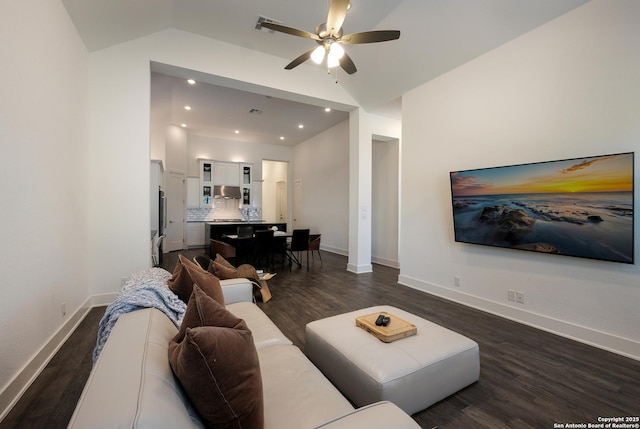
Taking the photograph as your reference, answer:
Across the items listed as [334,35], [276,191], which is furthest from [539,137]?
[276,191]

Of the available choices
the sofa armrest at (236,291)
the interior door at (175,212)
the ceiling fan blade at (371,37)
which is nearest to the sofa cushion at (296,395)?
the sofa armrest at (236,291)

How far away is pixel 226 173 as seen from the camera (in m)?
9.41

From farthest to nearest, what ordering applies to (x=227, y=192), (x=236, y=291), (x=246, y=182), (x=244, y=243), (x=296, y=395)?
(x=246, y=182)
(x=227, y=192)
(x=244, y=243)
(x=236, y=291)
(x=296, y=395)

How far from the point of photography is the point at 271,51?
455 centimetres

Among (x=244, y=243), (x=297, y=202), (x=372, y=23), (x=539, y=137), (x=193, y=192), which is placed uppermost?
(x=372, y=23)

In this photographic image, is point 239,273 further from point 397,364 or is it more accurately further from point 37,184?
point 397,364

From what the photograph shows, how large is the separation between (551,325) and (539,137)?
84.0 inches

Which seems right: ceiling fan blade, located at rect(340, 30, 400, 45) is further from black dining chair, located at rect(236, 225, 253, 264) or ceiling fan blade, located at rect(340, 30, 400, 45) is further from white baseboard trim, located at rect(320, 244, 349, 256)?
white baseboard trim, located at rect(320, 244, 349, 256)

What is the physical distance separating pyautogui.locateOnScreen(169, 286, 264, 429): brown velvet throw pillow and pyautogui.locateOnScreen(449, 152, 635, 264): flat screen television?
11.2 feet

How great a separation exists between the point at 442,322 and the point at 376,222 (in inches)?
152

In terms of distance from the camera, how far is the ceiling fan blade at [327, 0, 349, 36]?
2428 millimetres

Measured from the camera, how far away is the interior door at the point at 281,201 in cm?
1122

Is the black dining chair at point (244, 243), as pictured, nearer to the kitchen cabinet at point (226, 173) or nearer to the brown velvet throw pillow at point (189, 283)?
the kitchen cabinet at point (226, 173)

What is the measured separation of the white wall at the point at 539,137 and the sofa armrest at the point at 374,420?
10.0 ft
